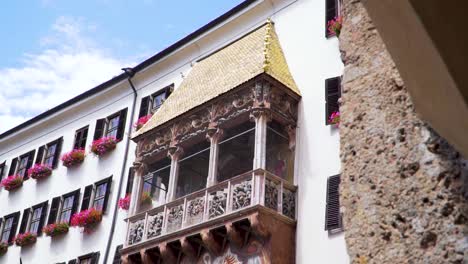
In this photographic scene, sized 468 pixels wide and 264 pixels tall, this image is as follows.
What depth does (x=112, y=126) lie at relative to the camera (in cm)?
2464

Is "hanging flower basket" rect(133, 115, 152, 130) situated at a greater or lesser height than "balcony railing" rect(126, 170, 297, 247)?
greater

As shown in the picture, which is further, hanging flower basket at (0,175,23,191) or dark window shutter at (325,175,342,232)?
hanging flower basket at (0,175,23,191)

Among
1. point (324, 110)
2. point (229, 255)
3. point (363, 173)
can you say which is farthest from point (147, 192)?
point (363, 173)

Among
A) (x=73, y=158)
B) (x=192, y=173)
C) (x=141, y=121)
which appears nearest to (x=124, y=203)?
(x=192, y=173)

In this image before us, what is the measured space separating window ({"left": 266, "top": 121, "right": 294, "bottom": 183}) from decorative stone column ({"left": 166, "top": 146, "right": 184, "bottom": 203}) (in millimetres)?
2666

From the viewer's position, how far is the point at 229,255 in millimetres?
15109

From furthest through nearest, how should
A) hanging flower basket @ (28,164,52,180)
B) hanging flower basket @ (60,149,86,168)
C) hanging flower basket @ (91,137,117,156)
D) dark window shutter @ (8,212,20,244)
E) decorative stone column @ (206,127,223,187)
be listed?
dark window shutter @ (8,212,20,244)
hanging flower basket @ (28,164,52,180)
hanging flower basket @ (60,149,86,168)
hanging flower basket @ (91,137,117,156)
decorative stone column @ (206,127,223,187)

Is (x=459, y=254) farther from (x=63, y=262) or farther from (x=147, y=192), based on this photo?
(x=63, y=262)

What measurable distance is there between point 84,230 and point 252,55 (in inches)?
381

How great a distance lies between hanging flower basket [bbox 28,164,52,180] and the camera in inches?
1024

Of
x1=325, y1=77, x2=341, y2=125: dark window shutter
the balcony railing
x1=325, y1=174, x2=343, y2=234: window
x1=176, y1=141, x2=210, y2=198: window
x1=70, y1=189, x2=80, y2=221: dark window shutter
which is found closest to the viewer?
x1=325, y1=174, x2=343, y2=234: window

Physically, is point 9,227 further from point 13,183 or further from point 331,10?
point 331,10

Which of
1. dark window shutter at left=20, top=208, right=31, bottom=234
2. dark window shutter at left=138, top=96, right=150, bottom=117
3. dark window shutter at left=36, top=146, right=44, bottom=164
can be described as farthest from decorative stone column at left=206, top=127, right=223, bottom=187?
dark window shutter at left=36, top=146, right=44, bottom=164

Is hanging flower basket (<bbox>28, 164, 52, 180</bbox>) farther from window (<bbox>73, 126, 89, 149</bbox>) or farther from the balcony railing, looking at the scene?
the balcony railing
